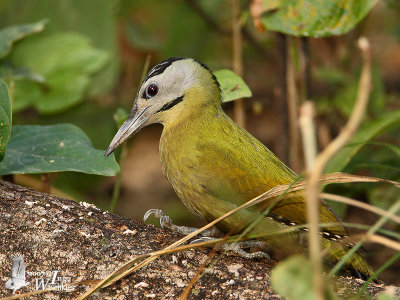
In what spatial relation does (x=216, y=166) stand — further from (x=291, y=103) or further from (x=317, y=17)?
(x=291, y=103)

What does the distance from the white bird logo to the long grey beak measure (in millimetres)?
909

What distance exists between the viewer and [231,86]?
3.06 meters

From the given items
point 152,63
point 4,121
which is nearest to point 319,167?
point 4,121

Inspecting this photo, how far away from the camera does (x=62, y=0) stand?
4801 millimetres

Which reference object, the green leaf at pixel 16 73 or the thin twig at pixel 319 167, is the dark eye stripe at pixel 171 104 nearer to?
the green leaf at pixel 16 73

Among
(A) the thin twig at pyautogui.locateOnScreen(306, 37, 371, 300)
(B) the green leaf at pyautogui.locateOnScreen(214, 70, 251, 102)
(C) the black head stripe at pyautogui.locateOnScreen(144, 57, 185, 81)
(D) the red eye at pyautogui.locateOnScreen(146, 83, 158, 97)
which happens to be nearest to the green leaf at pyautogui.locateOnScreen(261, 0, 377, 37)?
(B) the green leaf at pyautogui.locateOnScreen(214, 70, 251, 102)

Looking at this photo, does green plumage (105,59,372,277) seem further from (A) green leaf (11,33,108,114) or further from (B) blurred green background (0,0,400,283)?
Result: (A) green leaf (11,33,108,114)

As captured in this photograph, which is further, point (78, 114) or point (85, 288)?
point (78, 114)

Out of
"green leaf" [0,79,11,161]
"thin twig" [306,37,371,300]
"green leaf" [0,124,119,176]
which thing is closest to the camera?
"thin twig" [306,37,371,300]

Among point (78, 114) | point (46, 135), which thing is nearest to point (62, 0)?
point (78, 114)

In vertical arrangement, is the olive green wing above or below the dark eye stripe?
below

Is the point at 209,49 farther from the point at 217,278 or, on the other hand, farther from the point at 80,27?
the point at 217,278

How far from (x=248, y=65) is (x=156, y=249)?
356 cm

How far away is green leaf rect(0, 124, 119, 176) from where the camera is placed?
8.80ft
